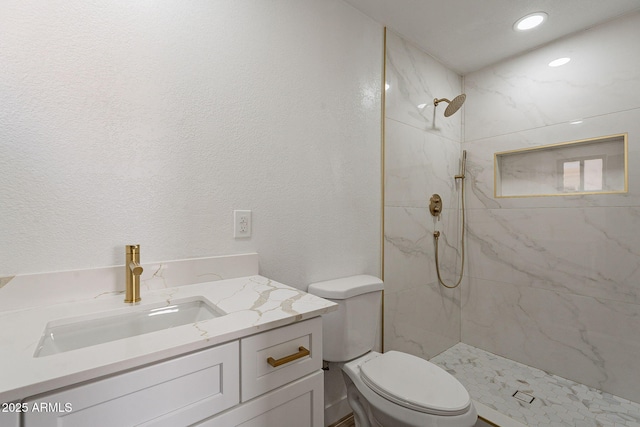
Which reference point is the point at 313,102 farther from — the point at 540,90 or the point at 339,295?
the point at 540,90

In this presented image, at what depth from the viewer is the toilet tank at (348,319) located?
4.60 feet

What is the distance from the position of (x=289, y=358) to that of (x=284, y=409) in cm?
15

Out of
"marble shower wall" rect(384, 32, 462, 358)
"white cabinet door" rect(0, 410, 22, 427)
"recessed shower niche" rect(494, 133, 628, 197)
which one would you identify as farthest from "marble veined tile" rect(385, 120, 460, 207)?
"white cabinet door" rect(0, 410, 22, 427)

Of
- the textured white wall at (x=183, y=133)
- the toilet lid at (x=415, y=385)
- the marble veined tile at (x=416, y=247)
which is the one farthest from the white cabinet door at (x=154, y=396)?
the marble veined tile at (x=416, y=247)

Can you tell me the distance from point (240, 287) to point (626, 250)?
7.09ft

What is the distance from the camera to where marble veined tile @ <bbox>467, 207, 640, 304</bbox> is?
1.69 meters

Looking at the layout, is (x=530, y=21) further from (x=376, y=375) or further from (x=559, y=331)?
(x=376, y=375)

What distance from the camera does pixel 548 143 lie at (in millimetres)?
1984

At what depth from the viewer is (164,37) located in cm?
108

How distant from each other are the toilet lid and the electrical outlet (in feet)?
2.67

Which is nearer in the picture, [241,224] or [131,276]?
[131,276]

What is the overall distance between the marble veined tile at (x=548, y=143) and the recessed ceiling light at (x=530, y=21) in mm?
652

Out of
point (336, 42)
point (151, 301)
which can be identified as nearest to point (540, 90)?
point (336, 42)

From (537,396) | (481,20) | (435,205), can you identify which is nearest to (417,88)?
(481,20)
